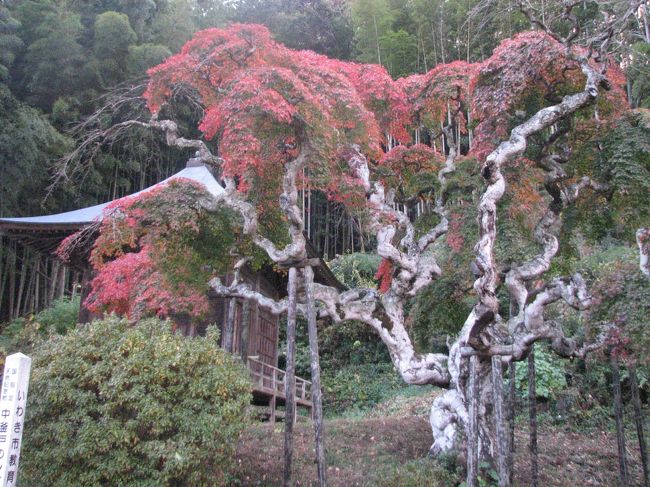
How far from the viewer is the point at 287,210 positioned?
6.93m

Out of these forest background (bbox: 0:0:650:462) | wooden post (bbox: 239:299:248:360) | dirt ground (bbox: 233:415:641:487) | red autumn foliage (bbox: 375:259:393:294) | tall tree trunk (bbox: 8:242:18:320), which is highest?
forest background (bbox: 0:0:650:462)

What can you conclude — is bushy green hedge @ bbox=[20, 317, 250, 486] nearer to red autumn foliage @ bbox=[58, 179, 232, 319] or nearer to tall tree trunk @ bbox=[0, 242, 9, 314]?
red autumn foliage @ bbox=[58, 179, 232, 319]

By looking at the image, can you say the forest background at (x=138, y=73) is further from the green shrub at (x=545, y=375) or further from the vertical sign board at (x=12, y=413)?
the vertical sign board at (x=12, y=413)

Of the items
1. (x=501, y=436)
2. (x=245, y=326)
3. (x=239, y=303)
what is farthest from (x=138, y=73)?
(x=501, y=436)

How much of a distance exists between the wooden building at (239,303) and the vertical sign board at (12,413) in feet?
19.0

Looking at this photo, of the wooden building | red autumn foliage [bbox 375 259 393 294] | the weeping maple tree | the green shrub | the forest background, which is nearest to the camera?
the weeping maple tree

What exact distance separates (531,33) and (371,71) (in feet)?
8.16

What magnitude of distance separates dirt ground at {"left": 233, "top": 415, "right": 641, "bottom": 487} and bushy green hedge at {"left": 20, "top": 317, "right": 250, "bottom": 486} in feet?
5.06

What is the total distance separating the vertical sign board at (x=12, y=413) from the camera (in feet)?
13.0


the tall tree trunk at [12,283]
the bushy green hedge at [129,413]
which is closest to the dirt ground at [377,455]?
the bushy green hedge at [129,413]

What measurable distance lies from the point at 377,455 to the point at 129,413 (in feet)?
12.3

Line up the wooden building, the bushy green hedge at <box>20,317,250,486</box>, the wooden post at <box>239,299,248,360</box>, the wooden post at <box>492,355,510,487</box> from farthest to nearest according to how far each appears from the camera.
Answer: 1. the wooden post at <box>239,299,248,360</box>
2. the wooden building
3. the wooden post at <box>492,355,510,487</box>
4. the bushy green hedge at <box>20,317,250,486</box>

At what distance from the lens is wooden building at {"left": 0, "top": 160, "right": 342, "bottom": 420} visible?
11016 millimetres

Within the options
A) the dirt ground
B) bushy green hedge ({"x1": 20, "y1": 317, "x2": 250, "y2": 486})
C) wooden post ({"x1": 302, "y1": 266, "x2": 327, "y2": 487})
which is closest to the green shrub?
the dirt ground
